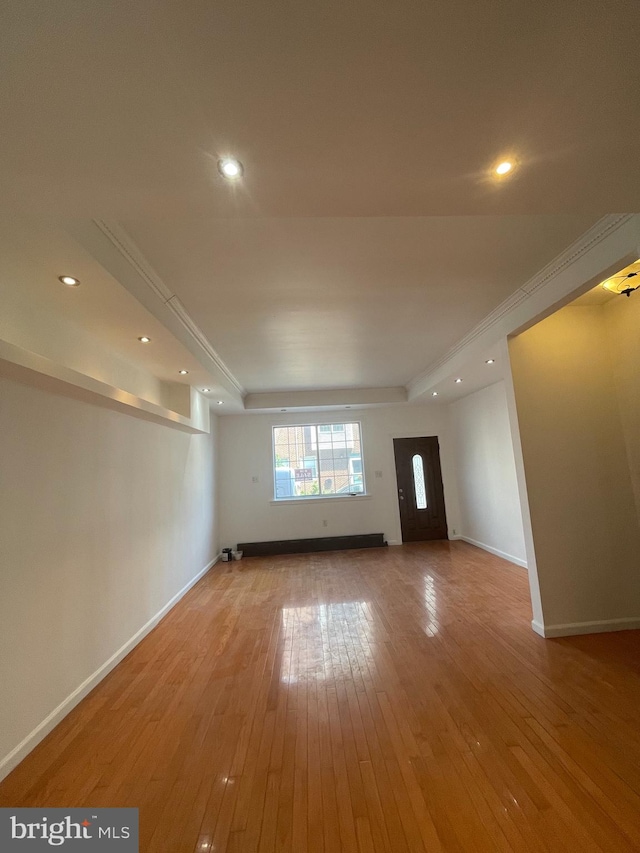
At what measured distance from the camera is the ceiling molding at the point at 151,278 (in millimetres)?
1881

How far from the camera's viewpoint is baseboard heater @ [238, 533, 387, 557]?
667cm

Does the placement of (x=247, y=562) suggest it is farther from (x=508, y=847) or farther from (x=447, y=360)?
(x=508, y=847)

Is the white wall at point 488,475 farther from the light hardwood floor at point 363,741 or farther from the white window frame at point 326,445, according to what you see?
the light hardwood floor at point 363,741

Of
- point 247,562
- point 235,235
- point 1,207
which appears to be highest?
point 235,235

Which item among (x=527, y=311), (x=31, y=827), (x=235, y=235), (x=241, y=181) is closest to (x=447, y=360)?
(x=527, y=311)

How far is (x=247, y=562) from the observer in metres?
6.27

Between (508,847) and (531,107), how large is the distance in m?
2.58

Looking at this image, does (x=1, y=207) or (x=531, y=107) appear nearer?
(x=531, y=107)

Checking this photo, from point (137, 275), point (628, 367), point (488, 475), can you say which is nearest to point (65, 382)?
point (137, 275)

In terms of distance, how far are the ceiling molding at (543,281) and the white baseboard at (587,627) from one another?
2487 millimetres

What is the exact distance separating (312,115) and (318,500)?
6.31 m

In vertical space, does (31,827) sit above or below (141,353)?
below

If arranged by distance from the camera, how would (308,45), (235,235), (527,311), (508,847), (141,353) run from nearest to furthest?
(308,45) < (508,847) < (235,235) < (527,311) < (141,353)

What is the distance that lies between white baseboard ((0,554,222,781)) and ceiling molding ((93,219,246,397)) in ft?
8.80
